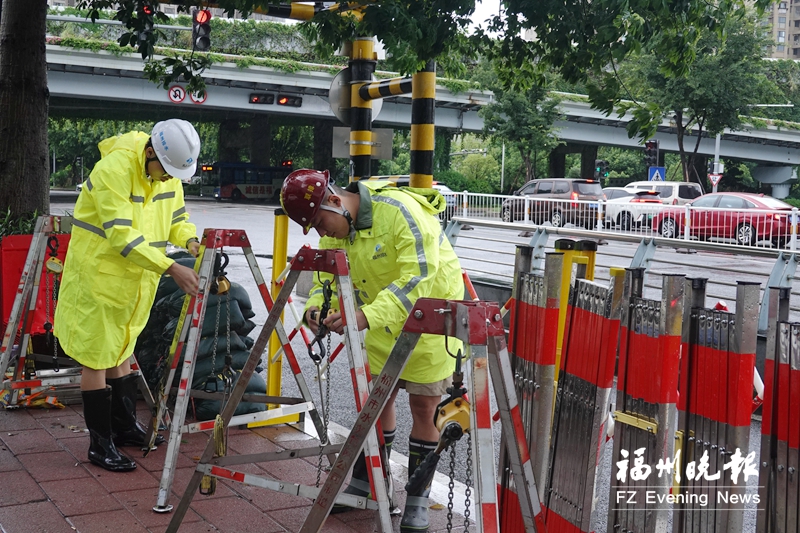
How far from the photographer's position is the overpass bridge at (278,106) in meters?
35.5

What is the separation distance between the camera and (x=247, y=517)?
438 cm

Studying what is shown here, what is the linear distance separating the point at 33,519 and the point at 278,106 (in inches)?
1497

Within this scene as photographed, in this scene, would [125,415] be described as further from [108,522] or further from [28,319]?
[28,319]

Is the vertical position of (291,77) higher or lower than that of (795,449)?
higher

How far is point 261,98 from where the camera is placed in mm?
39219

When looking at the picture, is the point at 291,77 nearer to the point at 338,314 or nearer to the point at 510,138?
the point at 510,138

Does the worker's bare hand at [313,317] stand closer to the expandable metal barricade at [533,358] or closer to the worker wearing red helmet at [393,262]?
the worker wearing red helmet at [393,262]

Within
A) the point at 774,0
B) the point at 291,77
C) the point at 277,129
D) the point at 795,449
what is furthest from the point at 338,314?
the point at 277,129

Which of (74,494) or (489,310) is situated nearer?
(489,310)

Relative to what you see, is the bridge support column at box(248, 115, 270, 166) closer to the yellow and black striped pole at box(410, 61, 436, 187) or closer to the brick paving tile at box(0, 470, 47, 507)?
the yellow and black striped pole at box(410, 61, 436, 187)

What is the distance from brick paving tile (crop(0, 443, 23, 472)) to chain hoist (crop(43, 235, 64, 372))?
1.11 meters

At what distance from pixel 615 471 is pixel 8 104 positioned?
644cm

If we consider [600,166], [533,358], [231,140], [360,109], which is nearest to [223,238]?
[533,358]

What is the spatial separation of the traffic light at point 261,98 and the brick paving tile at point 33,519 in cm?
3584
